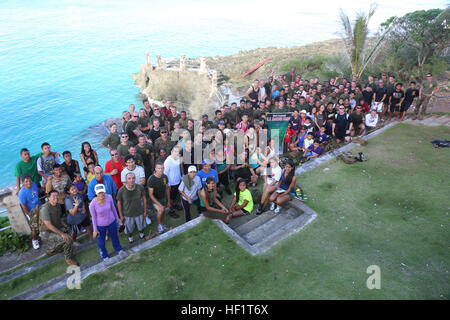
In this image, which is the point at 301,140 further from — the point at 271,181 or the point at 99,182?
the point at 99,182

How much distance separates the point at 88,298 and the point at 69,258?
5.46ft

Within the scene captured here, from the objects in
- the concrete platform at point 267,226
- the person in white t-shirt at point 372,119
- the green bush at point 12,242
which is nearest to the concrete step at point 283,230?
the concrete platform at point 267,226

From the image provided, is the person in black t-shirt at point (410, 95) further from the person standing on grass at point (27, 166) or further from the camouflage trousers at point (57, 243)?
the person standing on grass at point (27, 166)

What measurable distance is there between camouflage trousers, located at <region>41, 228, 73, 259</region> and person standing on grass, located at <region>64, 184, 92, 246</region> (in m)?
0.27

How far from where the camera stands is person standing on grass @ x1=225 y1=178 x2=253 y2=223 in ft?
23.4

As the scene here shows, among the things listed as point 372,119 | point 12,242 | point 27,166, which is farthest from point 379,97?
point 12,242

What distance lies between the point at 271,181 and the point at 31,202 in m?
5.87

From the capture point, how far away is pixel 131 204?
6359mm

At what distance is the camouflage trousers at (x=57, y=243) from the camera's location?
6.11 metres

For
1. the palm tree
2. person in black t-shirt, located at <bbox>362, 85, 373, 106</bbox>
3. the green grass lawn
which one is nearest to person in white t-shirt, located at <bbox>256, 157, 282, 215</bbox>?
the green grass lawn

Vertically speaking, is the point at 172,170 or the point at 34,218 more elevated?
the point at 172,170

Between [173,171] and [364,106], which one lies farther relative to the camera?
[364,106]

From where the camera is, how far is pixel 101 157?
29438mm

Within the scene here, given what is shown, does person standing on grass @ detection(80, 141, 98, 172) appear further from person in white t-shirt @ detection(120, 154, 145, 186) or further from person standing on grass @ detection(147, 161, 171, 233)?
person standing on grass @ detection(147, 161, 171, 233)
